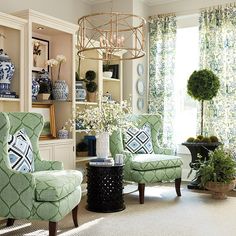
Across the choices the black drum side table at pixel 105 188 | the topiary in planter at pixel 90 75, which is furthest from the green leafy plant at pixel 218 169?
the topiary in planter at pixel 90 75

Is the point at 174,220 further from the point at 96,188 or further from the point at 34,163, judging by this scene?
the point at 34,163

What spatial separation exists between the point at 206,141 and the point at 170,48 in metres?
1.77

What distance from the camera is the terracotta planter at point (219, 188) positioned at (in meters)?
4.52

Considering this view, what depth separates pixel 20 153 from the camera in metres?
3.26

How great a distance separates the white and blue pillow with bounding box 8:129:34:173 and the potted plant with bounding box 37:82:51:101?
1.06m

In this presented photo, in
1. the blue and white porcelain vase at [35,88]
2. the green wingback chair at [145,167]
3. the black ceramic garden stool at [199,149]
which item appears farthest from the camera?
the black ceramic garden stool at [199,149]

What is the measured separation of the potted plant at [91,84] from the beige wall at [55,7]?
0.98 m

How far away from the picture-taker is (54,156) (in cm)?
431

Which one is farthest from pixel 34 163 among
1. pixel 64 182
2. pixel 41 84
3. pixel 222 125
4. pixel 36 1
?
pixel 222 125

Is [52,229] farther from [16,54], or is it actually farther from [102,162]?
[16,54]

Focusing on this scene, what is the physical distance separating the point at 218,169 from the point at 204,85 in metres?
1.23

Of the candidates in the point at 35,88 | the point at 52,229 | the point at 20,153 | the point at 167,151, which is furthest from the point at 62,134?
the point at 52,229

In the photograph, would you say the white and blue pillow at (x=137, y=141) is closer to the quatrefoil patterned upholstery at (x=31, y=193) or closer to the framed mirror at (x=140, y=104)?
the framed mirror at (x=140, y=104)

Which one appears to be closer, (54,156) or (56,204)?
(56,204)
